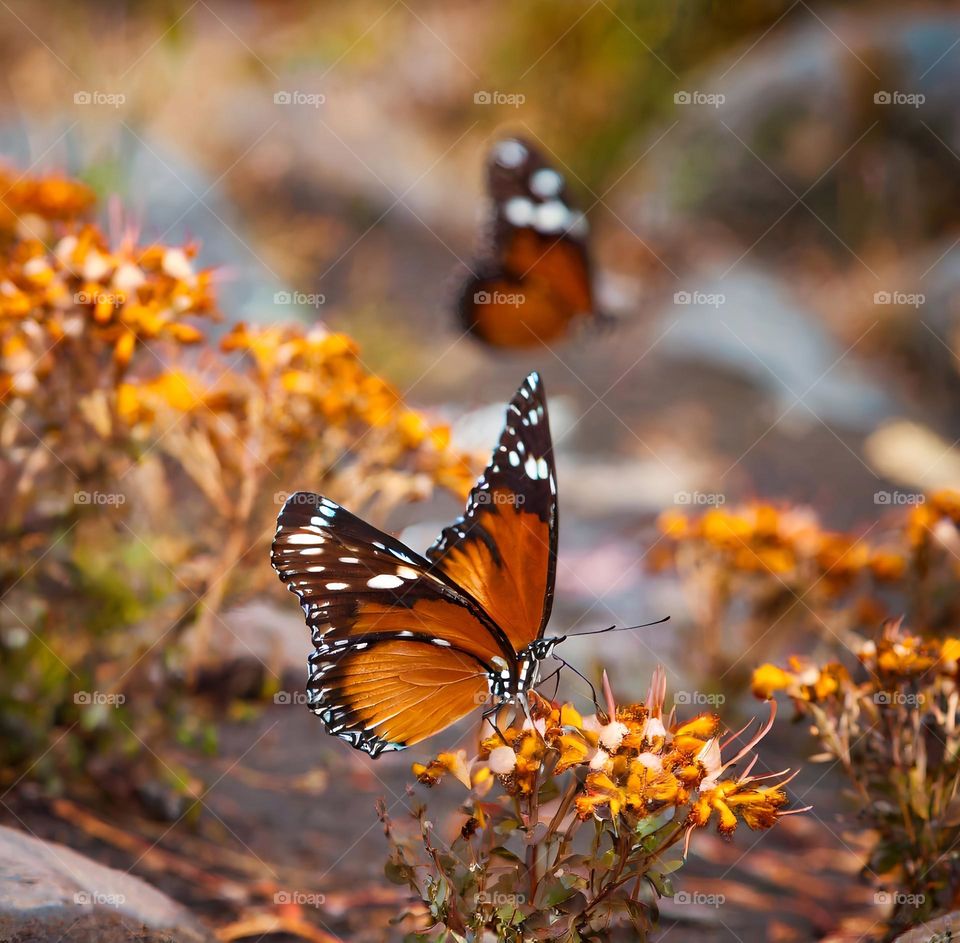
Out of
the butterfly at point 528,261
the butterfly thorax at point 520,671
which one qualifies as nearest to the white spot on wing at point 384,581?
the butterfly thorax at point 520,671

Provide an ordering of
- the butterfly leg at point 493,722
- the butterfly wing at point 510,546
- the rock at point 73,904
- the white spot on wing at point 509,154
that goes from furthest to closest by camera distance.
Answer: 1. the white spot on wing at point 509,154
2. the butterfly wing at point 510,546
3. the rock at point 73,904
4. the butterfly leg at point 493,722

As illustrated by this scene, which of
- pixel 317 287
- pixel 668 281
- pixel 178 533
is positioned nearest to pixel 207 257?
pixel 317 287

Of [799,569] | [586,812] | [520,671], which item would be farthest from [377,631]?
[799,569]

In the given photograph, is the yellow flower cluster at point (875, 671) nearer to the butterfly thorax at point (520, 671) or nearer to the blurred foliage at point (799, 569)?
the butterfly thorax at point (520, 671)

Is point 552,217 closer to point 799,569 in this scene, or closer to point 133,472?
point 799,569

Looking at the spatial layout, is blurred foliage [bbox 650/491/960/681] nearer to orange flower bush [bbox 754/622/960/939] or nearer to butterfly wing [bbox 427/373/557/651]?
orange flower bush [bbox 754/622/960/939]

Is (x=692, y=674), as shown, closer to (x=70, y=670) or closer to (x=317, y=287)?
(x=70, y=670)
